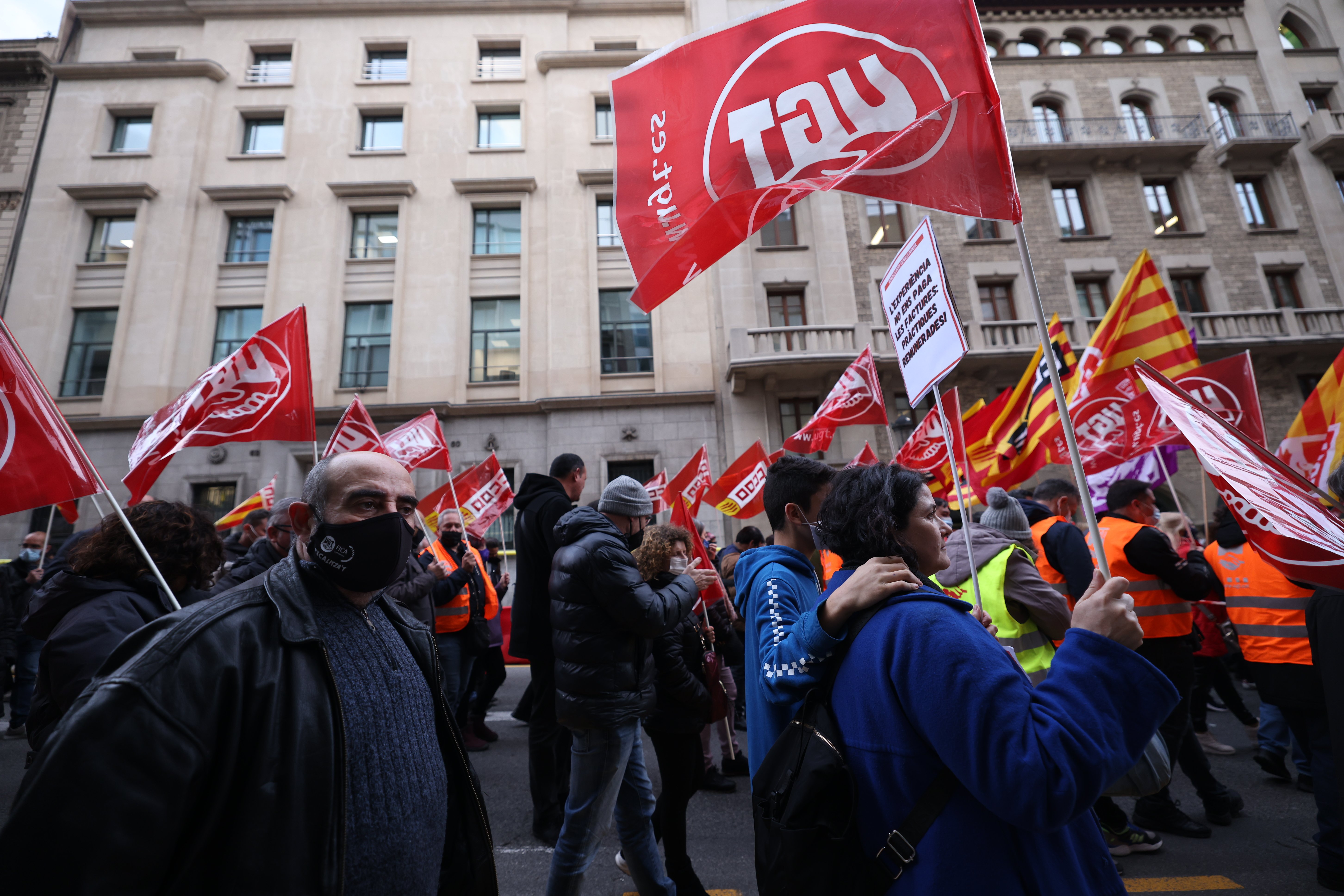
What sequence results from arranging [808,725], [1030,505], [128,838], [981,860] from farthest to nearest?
[1030,505]
[808,725]
[981,860]
[128,838]

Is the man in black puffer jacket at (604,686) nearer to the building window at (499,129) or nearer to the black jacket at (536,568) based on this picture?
the black jacket at (536,568)

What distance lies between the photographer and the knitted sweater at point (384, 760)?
5.01ft

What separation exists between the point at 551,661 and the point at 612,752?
49.1 inches

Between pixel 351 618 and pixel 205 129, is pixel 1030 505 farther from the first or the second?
pixel 205 129

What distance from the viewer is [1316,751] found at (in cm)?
363

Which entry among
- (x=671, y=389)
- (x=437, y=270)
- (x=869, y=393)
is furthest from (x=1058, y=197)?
(x=437, y=270)

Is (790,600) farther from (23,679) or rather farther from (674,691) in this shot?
(23,679)

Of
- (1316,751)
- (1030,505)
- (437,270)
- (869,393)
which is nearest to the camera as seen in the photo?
(1316,751)

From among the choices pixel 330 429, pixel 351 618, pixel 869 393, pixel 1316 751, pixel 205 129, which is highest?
pixel 205 129

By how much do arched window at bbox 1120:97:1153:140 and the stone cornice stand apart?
28771mm

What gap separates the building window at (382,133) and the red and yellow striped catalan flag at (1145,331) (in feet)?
67.2

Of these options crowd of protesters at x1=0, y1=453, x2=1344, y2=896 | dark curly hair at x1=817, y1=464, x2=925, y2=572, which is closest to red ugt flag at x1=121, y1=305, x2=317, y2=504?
crowd of protesters at x1=0, y1=453, x2=1344, y2=896

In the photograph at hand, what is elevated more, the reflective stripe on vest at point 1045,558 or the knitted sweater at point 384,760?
the reflective stripe on vest at point 1045,558

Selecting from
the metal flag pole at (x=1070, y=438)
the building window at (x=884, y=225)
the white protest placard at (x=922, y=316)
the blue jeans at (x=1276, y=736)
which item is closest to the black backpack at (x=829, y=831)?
the metal flag pole at (x=1070, y=438)
